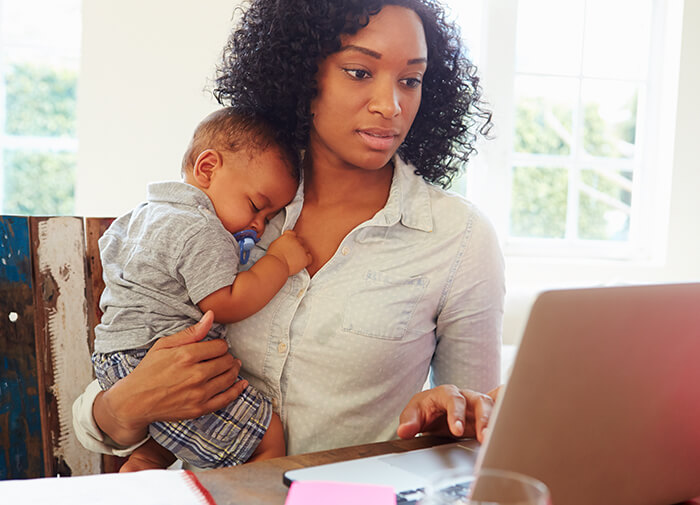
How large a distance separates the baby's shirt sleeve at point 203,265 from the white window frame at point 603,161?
7.25ft

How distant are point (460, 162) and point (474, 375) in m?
0.54

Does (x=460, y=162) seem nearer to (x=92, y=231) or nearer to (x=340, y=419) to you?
(x=340, y=419)

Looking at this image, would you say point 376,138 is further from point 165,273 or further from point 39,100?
point 39,100

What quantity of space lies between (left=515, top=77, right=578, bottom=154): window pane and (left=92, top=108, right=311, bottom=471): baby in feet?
7.49

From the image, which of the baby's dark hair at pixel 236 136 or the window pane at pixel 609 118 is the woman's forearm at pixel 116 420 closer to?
the baby's dark hair at pixel 236 136

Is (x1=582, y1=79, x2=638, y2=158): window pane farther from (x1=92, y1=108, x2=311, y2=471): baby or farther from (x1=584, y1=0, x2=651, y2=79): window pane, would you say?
(x1=92, y1=108, x2=311, y2=471): baby

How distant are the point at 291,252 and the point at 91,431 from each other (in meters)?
0.53

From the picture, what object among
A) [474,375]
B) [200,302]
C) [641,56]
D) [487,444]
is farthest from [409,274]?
[641,56]

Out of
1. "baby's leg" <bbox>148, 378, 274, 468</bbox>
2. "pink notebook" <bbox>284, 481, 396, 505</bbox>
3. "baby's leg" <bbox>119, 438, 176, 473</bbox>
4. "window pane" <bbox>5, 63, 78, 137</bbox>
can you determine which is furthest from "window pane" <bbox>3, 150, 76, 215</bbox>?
"pink notebook" <bbox>284, 481, 396, 505</bbox>

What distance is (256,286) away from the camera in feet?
4.34

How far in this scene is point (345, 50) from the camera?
4.45 feet

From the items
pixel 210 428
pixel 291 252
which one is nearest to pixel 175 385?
pixel 210 428

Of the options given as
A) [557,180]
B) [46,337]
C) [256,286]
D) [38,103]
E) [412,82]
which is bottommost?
[46,337]

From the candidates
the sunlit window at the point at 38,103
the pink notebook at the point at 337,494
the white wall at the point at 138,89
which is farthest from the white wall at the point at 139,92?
the pink notebook at the point at 337,494
